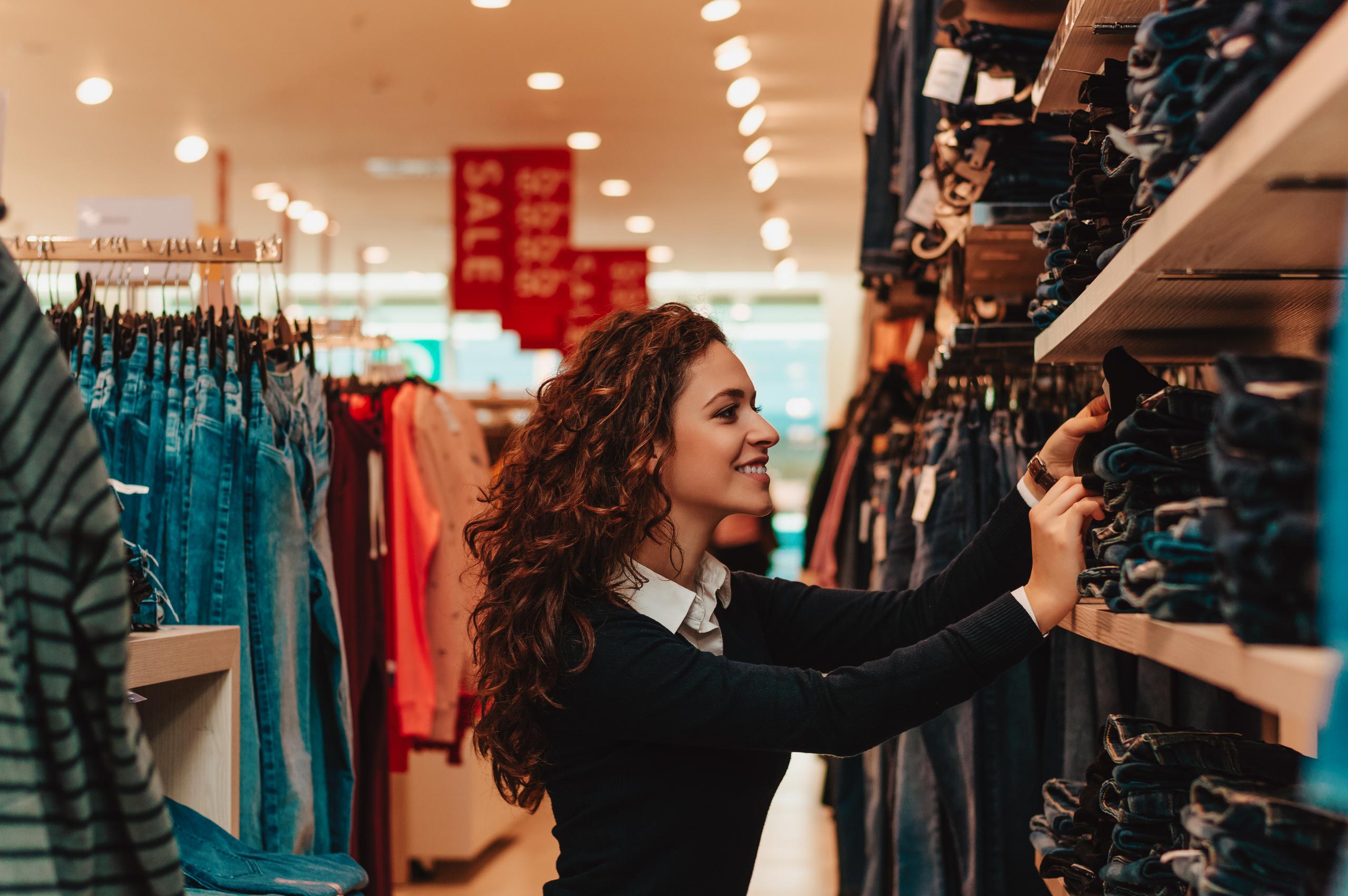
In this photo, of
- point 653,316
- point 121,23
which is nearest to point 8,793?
point 653,316

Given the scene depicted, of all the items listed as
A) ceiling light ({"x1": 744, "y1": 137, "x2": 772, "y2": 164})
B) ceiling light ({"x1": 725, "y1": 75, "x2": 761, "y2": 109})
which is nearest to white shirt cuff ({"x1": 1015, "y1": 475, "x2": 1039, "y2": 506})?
ceiling light ({"x1": 725, "y1": 75, "x2": 761, "y2": 109})

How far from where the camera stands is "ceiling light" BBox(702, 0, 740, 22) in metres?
5.55

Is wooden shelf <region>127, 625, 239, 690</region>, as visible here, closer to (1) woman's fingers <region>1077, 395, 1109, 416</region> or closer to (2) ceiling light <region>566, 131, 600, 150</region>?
(1) woman's fingers <region>1077, 395, 1109, 416</region>

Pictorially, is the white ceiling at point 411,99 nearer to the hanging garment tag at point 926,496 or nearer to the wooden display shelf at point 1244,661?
the hanging garment tag at point 926,496

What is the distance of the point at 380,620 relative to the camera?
3127 millimetres

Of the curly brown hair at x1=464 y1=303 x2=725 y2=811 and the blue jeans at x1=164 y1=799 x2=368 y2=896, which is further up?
the curly brown hair at x1=464 y1=303 x2=725 y2=811

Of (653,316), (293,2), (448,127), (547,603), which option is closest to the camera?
(547,603)

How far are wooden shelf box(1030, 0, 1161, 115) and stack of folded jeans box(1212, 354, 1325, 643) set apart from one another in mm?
657

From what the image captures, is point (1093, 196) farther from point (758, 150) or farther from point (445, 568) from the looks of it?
point (758, 150)

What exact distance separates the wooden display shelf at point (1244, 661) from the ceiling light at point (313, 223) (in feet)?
30.7

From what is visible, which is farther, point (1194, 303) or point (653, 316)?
point (653, 316)

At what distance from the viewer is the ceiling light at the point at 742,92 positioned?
6637 millimetres

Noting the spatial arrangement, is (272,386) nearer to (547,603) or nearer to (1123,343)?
(547,603)

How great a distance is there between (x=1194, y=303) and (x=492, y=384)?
5234 mm
